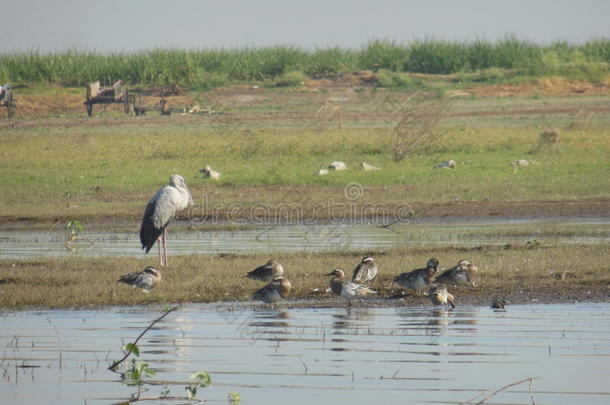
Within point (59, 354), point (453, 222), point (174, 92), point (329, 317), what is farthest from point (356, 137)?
point (59, 354)

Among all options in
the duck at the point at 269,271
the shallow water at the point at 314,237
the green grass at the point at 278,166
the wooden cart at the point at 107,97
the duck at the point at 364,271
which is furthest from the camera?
the wooden cart at the point at 107,97

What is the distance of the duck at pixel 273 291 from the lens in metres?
13.0

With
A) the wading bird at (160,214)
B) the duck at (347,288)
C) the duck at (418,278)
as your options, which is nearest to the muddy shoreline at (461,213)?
the wading bird at (160,214)

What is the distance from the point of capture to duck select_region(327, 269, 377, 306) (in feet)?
42.8

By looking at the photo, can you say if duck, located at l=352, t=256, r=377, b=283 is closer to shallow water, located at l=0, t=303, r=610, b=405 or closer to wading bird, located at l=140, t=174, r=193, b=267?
shallow water, located at l=0, t=303, r=610, b=405

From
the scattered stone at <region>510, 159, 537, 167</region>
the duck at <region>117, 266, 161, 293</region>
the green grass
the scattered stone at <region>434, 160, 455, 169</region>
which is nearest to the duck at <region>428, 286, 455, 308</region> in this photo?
the duck at <region>117, 266, 161, 293</region>

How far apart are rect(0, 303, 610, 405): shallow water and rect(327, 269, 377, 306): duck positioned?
0.24 metres

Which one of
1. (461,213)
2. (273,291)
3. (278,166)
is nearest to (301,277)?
(273,291)

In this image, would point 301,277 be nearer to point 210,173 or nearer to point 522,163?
point 210,173

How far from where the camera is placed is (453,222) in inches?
851

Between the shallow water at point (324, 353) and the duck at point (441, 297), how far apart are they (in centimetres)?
16

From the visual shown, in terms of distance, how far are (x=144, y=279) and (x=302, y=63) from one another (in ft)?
141

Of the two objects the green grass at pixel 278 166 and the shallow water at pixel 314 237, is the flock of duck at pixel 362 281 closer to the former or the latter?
the shallow water at pixel 314 237

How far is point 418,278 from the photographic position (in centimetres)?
1333
